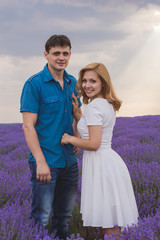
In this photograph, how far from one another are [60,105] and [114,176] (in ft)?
2.62

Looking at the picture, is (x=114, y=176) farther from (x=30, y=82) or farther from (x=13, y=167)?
(x=13, y=167)

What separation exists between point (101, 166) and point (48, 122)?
0.61m

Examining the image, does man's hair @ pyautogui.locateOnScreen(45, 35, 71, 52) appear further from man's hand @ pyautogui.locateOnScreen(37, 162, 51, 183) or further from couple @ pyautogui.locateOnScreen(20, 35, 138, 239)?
man's hand @ pyautogui.locateOnScreen(37, 162, 51, 183)

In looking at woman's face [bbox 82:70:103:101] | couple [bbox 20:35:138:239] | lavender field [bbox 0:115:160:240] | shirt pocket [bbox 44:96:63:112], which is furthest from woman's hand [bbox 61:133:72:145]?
lavender field [bbox 0:115:160:240]

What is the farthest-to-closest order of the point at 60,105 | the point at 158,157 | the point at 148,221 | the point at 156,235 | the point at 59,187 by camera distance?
the point at 158,157 < the point at 59,187 < the point at 60,105 < the point at 148,221 < the point at 156,235

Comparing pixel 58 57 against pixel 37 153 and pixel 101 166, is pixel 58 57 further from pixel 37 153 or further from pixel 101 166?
pixel 101 166

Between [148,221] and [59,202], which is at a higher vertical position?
[148,221]

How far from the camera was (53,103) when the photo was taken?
239 cm

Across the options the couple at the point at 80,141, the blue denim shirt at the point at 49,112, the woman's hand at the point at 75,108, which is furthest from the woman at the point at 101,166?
the woman's hand at the point at 75,108

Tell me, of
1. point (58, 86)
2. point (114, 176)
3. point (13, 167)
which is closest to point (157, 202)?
point (114, 176)

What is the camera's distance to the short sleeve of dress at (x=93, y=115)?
221cm

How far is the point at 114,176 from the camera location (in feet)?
7.46

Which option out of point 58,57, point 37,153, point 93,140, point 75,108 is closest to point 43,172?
point 37,153

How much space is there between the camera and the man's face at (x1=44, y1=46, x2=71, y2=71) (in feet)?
7.70
